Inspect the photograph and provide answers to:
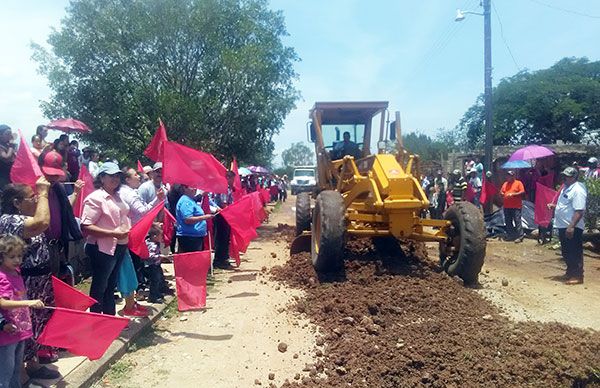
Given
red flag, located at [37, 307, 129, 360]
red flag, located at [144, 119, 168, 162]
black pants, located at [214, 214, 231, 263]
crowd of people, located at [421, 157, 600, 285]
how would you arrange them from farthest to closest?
1. black pants, located at [214, 214, 231, 263]
2. crowd of people, located at [421, 157, 600, 285]
3. red flag, located at [144, 119, 168, 162]
4. red flag, located at [37, 307, 129, 360]

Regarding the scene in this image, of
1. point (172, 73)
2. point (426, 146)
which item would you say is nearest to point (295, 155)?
point (426, 146)

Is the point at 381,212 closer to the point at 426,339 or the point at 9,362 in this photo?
the point at 426,339

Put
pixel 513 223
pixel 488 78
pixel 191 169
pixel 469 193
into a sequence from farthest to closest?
pixel 488 78
pixel 469 193
pixel 513 223
pixel 191 169

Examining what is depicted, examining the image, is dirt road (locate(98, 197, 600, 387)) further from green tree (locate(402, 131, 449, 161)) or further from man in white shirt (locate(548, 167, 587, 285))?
green tree (locate(402, 131, 449, 161))

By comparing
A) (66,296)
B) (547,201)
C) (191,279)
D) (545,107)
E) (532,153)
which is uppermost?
(545,107)

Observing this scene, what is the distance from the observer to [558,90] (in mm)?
32812

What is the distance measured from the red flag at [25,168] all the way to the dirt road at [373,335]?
1905mm

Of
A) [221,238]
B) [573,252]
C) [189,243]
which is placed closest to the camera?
[189,243]

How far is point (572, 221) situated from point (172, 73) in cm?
1195

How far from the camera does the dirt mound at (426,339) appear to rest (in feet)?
14.2

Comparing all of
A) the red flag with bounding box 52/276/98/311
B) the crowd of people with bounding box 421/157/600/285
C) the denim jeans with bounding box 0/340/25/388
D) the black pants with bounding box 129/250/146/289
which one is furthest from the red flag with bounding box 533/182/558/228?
the denim jeans with bounding box 0/340/25/388

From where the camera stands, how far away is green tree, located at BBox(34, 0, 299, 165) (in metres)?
14.7

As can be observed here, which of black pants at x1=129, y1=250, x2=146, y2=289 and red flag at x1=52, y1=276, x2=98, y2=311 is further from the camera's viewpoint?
black pants at x1=129, y1=250, x2=146, y2=289

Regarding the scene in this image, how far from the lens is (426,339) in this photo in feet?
16.7
